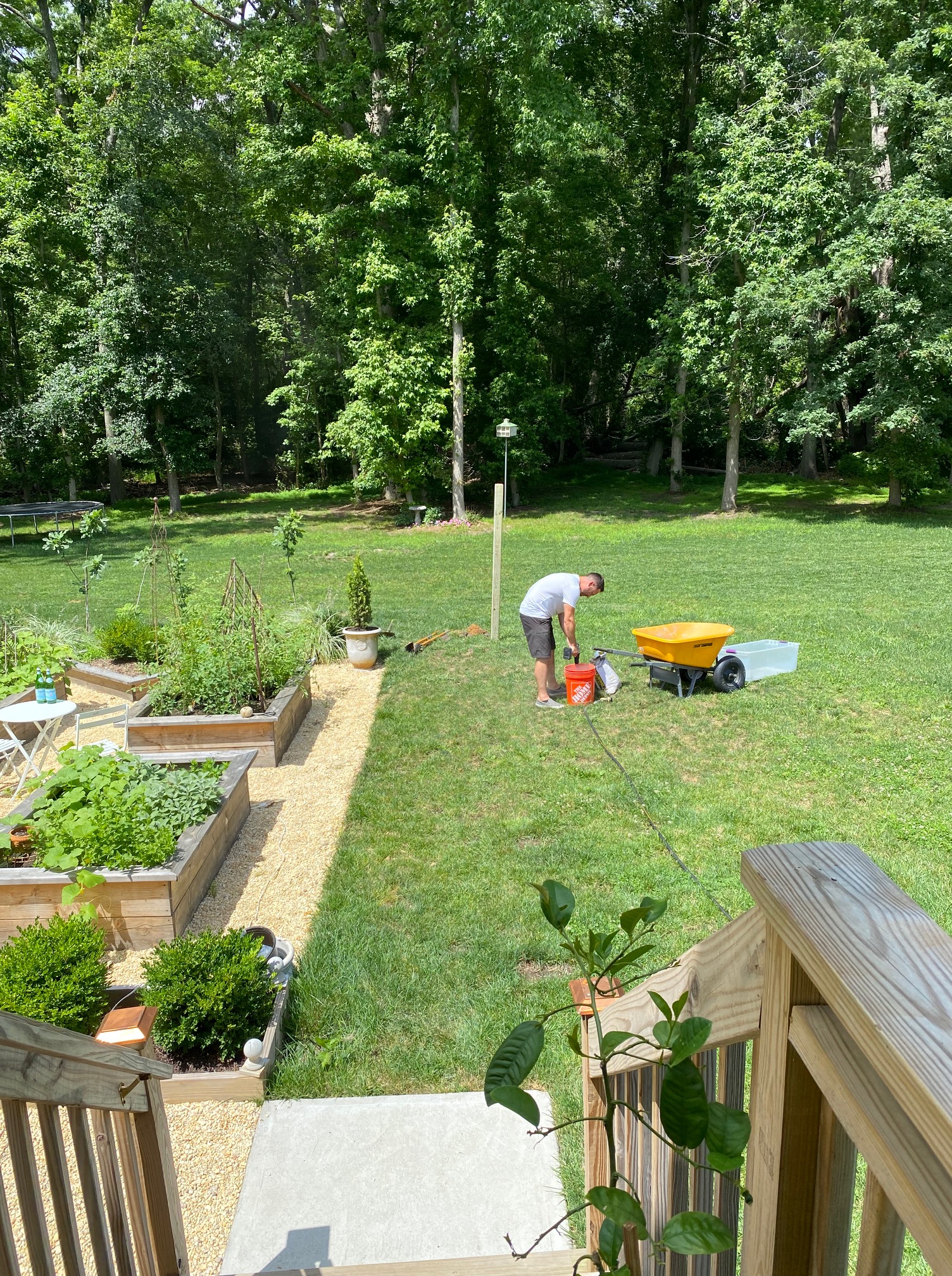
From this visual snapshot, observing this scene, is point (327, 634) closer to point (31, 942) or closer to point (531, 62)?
point (31, 942)

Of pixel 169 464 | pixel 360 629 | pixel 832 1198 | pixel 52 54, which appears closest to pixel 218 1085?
pixel 832 1198

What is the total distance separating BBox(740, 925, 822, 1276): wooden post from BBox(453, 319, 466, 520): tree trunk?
2129cm

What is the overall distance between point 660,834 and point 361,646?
16.1 ft

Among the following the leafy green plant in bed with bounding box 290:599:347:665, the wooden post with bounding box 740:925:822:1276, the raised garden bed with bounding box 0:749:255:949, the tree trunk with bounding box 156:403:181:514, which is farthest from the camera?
the tree trunk with bounding box 156:403:181:514

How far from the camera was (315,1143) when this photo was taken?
130 inches

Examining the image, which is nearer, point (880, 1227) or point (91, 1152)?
point (880, 1227)

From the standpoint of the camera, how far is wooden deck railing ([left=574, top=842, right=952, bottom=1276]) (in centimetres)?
69

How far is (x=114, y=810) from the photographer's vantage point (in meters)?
4.88

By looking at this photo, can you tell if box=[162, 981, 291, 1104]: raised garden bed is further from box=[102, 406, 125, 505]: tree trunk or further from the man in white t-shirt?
box=[102, 406, 125, 505]: tree trunk

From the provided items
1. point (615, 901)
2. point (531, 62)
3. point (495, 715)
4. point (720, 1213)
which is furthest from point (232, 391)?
point (720, 1213)

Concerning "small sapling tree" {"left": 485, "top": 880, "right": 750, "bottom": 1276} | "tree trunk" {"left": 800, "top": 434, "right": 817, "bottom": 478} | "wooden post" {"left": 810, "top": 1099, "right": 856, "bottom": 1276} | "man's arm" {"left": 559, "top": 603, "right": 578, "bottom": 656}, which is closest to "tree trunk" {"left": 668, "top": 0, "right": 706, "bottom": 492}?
"tree trunk" {"left": 800, "top": 434, "right": 817, "bottom": 478}

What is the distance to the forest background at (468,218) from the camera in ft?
63.2

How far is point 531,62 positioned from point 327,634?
14899 mm

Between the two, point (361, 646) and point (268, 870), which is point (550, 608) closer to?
point (361, 646)
